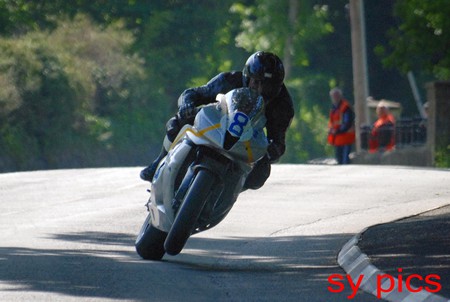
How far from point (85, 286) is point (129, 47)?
5039 cm

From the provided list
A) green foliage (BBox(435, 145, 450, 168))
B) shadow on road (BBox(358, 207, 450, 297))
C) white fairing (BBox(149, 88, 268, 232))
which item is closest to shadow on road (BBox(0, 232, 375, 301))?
shadow on road (BBox(358, 207, 450, 297))

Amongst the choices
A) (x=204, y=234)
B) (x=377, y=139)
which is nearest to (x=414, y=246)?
(x=204, y=234)

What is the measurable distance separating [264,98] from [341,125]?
1639 cm

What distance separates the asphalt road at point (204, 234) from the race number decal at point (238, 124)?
3.60 ft

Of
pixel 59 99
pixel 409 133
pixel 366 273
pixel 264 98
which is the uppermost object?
pixel 264 98

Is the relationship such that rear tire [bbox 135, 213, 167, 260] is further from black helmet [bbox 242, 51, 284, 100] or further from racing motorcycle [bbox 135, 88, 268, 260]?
Result: black helmet [bbox 242, 51, 284, 100]

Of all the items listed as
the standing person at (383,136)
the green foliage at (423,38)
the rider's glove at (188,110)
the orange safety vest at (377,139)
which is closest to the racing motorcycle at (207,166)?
the rider's glove at (188,110)

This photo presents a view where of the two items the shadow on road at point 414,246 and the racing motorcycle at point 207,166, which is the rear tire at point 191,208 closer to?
the racing motorcycle at point 207,166

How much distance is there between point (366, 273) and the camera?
11188 mm

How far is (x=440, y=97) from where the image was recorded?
3288 cm

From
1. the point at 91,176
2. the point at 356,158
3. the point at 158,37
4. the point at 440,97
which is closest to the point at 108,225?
the point at 91,176

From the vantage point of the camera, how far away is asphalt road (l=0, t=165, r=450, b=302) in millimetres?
10703

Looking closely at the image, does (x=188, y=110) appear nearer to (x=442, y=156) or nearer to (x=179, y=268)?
(x=179, y=268)

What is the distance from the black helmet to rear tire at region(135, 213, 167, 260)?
4.77ft
